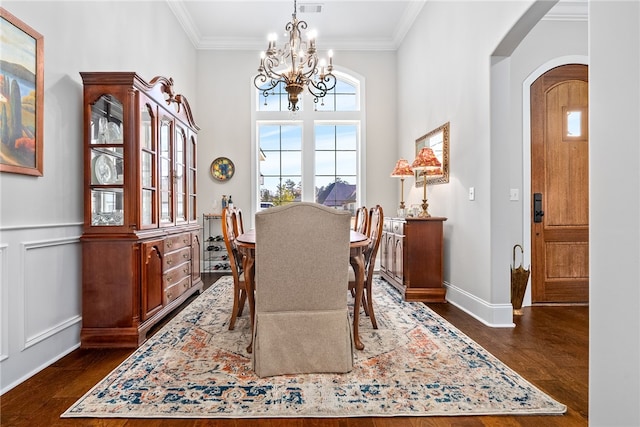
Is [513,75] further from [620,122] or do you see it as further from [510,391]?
[510,391]

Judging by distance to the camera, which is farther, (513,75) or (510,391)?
(513,75)

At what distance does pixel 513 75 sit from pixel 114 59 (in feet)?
12.1

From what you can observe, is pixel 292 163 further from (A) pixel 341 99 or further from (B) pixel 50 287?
(B) pixel 50 287

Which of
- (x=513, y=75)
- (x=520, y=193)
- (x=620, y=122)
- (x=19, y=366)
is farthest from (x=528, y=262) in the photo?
(x=19, y=366)

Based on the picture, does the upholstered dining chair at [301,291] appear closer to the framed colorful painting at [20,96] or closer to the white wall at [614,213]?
Result: the white wall at [614,213]

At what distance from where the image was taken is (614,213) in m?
1.31

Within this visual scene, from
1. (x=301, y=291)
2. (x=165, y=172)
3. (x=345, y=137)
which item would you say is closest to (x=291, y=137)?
(x=345, y=137)

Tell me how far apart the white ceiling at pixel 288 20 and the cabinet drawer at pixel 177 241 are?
292cm

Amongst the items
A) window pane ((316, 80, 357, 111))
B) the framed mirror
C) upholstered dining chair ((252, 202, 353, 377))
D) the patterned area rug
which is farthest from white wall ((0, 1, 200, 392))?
window pane ((316, 80, 357, 111))

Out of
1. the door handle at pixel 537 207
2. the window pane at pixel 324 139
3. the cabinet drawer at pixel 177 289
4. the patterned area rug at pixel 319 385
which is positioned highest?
the window pane at pixel 324 139

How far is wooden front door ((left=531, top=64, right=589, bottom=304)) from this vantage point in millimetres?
3684

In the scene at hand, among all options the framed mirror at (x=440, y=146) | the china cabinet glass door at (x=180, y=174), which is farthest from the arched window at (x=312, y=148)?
the china cabinet glass door at (x=180, y=174)

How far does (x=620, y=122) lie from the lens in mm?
1290

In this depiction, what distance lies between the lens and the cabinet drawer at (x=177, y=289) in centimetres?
330
